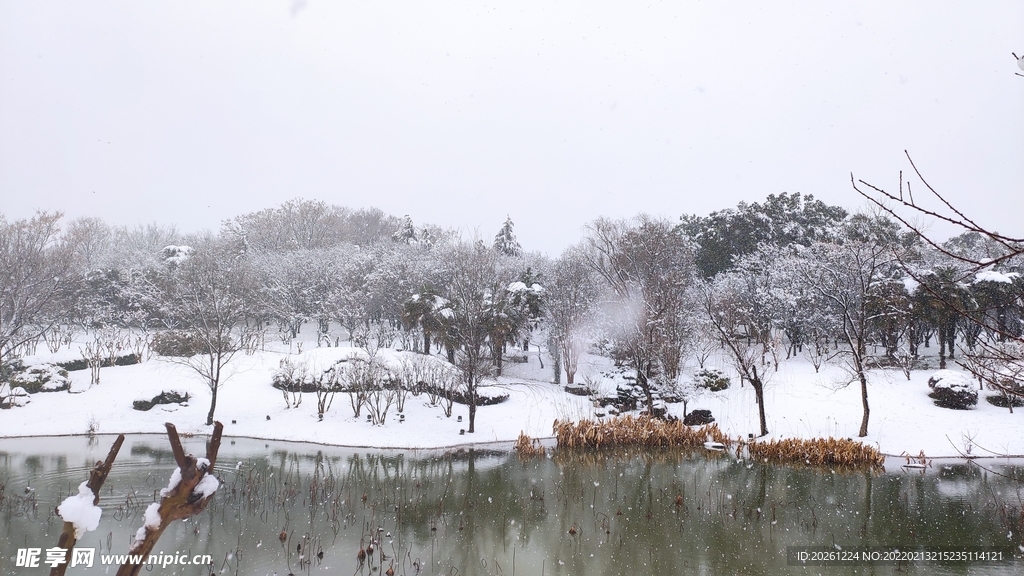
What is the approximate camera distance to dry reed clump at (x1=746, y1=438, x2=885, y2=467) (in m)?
13.4

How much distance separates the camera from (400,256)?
111ft

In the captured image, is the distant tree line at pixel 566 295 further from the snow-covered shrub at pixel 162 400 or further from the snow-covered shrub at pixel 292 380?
the snow-covered shrub at pixel 292 380

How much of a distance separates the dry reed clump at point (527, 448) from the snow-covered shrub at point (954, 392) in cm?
1336

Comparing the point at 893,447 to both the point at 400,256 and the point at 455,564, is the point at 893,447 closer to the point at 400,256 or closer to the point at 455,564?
the point at 455,564

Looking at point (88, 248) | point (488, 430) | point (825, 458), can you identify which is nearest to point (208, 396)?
point (488, 430)

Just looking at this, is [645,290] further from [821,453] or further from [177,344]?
[177,344]

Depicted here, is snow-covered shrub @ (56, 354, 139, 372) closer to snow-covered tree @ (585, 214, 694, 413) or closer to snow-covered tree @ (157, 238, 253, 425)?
snow-covered tree @ (157, 238, 253, 425)

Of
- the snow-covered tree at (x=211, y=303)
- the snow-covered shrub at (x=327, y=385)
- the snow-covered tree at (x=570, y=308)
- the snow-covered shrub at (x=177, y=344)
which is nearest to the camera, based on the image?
the snow-covered tree at (x=211, y=303)

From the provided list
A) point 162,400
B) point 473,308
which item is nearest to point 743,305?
point 473,308

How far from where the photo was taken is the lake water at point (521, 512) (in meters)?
7.84

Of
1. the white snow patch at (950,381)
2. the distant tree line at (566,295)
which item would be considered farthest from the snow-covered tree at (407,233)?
the white snow patch at (950,381)

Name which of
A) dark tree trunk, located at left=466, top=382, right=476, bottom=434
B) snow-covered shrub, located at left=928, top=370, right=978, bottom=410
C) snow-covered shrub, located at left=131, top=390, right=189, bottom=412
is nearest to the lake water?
dark tree trunk, located at left=466, top=382, right=476, bottom=434

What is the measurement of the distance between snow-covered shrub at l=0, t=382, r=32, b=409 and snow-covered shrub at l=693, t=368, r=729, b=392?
23.3 metres

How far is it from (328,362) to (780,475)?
15516 millimetres
